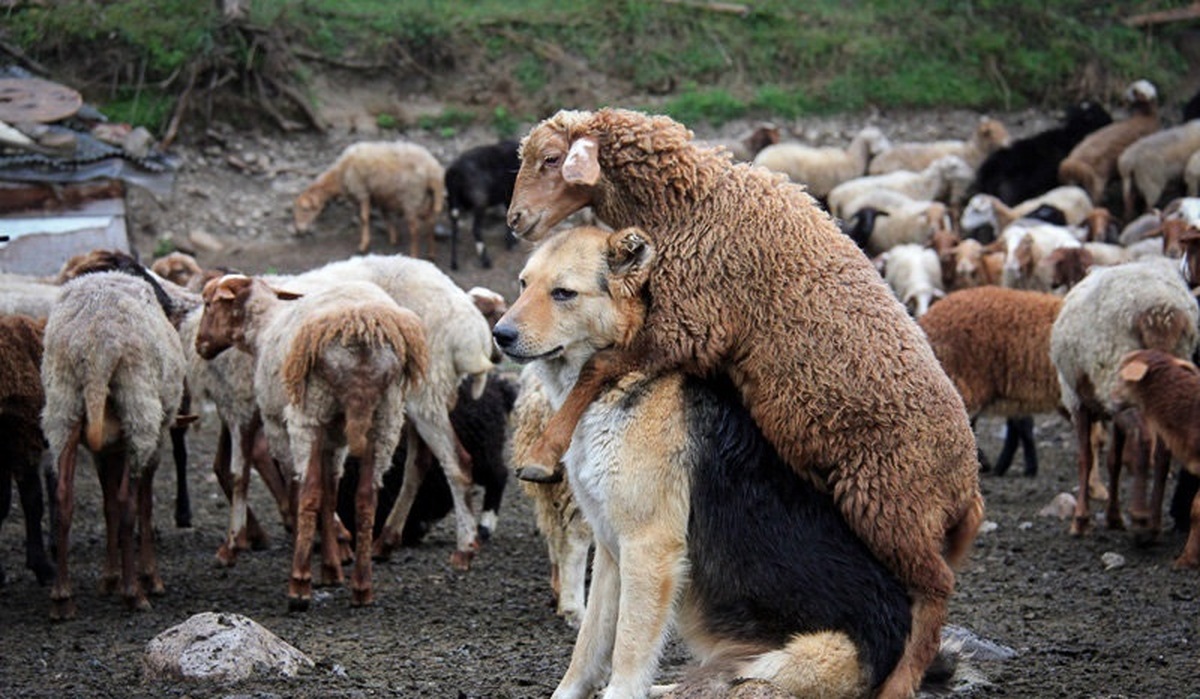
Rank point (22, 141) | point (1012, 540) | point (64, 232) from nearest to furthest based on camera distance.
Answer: point (1012, 540) < point (22, 141) < point (64, 232)

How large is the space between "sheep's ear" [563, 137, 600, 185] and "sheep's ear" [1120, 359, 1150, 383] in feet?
18.3

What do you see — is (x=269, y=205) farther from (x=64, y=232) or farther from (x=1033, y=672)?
Answer: (x=1033, y=672)

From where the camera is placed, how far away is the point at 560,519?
908cm

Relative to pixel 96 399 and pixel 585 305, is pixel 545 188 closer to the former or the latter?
pixel 585 305

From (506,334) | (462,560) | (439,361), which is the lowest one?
(462,560)

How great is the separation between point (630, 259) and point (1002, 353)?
7.46m

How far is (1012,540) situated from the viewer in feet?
37.4

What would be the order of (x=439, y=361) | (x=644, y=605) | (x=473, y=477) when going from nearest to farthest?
(x=644, y=605)
(x=439, y=361)
(x=473, y=477)

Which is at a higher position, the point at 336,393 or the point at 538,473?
the point at 538,473

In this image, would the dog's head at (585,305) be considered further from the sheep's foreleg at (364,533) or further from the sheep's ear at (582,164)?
the sheep's foreleg at (364,533)

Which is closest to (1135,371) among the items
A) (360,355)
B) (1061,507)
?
(1061,507)

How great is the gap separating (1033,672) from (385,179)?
47.7 ft

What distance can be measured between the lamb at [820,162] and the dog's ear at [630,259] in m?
16.9

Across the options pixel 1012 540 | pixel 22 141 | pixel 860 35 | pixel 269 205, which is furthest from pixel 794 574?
pixel 860 35
